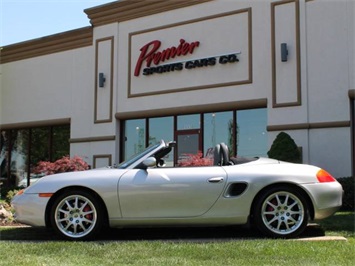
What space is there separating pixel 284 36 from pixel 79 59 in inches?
304

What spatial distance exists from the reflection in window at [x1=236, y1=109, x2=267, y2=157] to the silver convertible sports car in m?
7.11

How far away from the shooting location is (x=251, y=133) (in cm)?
1291

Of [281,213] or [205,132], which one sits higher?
[205,132]

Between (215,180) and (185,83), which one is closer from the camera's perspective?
(215,180)

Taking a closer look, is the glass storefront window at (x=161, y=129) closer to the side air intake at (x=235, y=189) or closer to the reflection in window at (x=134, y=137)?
Answer: the reflection in window at (x=134, y=137)

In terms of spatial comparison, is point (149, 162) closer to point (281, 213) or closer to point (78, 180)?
point (78, 180)

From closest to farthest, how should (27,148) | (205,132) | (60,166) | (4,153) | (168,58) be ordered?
(60,166) → (205,132) → (168,58) → (27,148) → (4,153)

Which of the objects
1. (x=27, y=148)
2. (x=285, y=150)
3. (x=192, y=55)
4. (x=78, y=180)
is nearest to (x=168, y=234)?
(x=78, y=180)

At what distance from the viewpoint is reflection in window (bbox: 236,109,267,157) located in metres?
12.7

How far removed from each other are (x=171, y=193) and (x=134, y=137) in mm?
9736

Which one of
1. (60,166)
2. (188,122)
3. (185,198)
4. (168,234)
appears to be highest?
(188,122)

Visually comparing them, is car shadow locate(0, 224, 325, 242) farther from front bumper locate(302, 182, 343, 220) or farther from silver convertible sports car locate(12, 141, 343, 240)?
front bumper locate(302, 182, 343, 220)

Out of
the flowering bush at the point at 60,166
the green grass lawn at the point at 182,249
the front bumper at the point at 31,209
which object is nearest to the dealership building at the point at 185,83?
the flowering bush at the point at 60,166

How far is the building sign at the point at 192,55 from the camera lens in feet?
42.5
